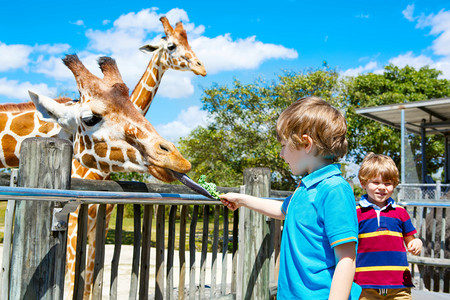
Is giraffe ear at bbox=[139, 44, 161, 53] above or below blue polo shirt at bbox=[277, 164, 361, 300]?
above

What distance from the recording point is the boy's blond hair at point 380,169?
9.86ft

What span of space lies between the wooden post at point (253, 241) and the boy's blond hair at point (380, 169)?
3.21 feet

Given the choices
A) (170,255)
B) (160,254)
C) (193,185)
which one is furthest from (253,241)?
(193,185)

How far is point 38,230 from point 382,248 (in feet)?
7.54

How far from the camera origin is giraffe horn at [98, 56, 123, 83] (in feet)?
11.6

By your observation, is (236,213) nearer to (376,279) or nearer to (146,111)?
(376,279)

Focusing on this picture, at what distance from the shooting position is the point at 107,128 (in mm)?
3236

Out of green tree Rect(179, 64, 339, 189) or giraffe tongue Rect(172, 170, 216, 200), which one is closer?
giraffe tongue Rect(172, 170, 216, 200)

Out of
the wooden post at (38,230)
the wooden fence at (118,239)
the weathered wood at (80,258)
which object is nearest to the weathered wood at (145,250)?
the wooden fence at (118,239)

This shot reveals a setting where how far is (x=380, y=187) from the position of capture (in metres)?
3.04

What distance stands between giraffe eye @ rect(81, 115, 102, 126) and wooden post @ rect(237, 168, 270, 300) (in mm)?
1416

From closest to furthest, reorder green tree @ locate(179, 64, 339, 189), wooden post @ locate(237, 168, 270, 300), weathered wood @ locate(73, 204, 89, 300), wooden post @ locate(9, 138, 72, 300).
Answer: wooden post @ locate(9, 138, 72, 300) → weathered wood @ locate(73, 204, 89, 300) → wooden post @ locate(237, 168, 270, 300) → green tree @ locate(179, 64, 339, 189)

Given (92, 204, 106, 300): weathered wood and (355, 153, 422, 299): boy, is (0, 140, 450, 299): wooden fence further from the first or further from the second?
(355, 153, 422, 299): boy

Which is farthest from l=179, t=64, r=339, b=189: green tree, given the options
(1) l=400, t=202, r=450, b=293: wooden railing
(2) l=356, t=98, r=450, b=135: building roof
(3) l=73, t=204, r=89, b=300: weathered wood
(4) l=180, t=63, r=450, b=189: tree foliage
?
(3) l=73, t=204, r=89, b=300: weathered wood
